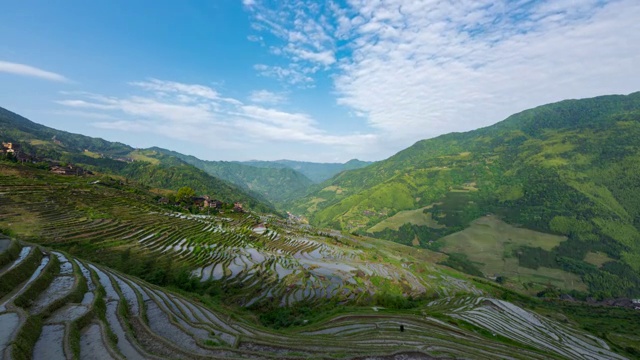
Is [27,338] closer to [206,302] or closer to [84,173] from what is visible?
[206,302]

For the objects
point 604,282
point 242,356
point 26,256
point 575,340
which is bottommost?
point 604,282

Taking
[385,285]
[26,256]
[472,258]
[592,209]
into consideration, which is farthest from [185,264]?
[592,209]

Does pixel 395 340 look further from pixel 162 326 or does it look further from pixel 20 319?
pixel 20 319

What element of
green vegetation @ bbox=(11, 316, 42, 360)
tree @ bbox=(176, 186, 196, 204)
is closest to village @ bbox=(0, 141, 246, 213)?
tree @ bbox=(176, 186, 196, 204)

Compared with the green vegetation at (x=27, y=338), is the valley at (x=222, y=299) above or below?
below

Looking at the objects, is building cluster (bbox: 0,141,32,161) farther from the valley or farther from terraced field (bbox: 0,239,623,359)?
terraced field (bbox: 0,239,623,359)

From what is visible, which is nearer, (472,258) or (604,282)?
(604,282)

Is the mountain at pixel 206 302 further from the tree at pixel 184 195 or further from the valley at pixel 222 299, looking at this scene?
the tree at pixel 184 195

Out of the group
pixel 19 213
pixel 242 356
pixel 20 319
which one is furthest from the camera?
pixel 19 213

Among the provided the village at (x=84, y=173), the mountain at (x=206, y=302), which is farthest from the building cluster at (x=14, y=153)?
the mountain at (x=206, y=302)
